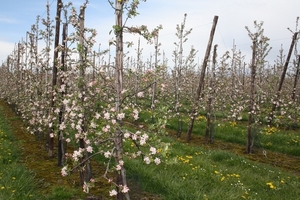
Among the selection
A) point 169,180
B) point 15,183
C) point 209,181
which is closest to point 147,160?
point 169,180

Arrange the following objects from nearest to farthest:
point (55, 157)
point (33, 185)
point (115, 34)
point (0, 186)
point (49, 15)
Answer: point (115, 34) < point (0, 186) < point (33, 185) < point (55, 157) < point (49, 15)

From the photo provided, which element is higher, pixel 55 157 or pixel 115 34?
pixel 115 34

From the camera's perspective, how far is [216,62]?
1349cm

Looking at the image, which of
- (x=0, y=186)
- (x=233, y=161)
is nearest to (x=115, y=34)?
(x=0, y=186)

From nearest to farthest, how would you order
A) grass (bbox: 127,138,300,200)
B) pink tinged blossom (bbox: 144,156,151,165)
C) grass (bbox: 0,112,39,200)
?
pink tinged blossom (bbox: 144,156,151,165) → grass (bbox: 0,112,39,200) → grass (bbox: 127,138,300,200)

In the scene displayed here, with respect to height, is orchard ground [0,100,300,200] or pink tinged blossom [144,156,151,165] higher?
pink tinged blossom [144,156,151,165]

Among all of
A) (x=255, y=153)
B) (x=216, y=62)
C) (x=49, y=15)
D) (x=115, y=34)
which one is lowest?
(x=255, y=153)

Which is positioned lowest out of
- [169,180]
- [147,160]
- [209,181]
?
[209,181]

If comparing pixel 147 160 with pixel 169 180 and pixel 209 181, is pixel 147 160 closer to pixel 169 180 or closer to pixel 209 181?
pixel 169 180

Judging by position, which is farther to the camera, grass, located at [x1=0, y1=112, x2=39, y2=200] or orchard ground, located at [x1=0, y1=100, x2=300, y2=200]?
orchard ground, located at [x1=0, y1=100, x2=300, y2=200]

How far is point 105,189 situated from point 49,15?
841cm

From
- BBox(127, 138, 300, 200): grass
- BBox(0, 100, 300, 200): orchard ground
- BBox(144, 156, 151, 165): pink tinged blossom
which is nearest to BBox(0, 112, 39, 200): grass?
BBox(0, 100, 300, 200): orchard ground

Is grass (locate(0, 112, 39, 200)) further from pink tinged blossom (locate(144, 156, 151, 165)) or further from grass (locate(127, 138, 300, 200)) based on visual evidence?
pink tinged blossom (locate(144, 156, 151, 165))

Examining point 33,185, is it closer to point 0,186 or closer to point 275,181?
point 0,186
